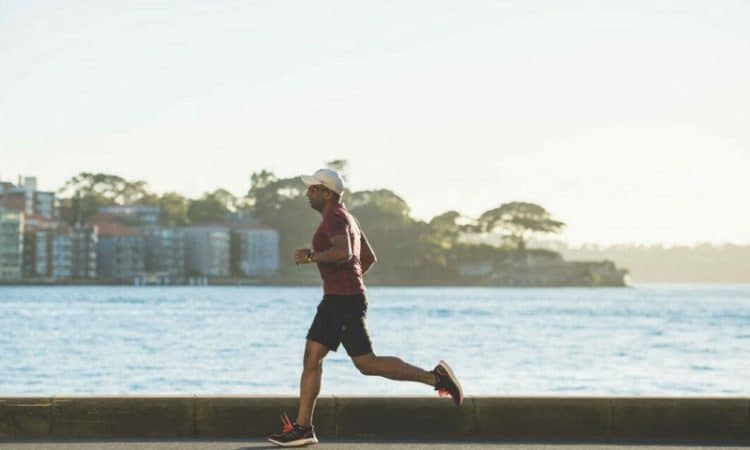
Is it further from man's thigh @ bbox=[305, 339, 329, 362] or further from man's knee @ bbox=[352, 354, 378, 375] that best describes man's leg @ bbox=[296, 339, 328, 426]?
man's knee @ bbox=[352, 354, 378, 375]

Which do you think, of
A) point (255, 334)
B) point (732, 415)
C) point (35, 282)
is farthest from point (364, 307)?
point (35, 282)

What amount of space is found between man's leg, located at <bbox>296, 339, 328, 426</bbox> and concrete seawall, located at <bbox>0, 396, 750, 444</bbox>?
713mm

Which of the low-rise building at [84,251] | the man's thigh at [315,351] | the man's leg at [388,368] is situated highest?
the low-rise building at [84,251]

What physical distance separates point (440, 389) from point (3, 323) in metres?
75.4

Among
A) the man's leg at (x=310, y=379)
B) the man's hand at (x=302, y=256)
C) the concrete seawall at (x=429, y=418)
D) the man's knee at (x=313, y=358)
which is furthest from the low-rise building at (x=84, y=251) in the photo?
the man's hand at (x=302, y=256)

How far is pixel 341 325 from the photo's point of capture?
918cm

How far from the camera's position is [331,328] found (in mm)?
9172

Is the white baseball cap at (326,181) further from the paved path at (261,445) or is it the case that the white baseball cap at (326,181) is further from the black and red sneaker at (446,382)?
the paved path at (261,445)

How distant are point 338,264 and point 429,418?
1.57 meters

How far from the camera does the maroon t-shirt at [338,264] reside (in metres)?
9.12

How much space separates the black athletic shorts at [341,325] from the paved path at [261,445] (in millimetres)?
685

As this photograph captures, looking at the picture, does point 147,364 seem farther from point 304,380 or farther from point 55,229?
point 55,229

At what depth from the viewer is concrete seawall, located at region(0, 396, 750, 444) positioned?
32.6 feet

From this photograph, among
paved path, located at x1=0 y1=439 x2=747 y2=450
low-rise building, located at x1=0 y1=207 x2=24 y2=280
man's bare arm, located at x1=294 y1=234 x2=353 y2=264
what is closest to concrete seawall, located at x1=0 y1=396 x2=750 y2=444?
paved path, located at x1=0 y1=439 x2=747 y2=450
